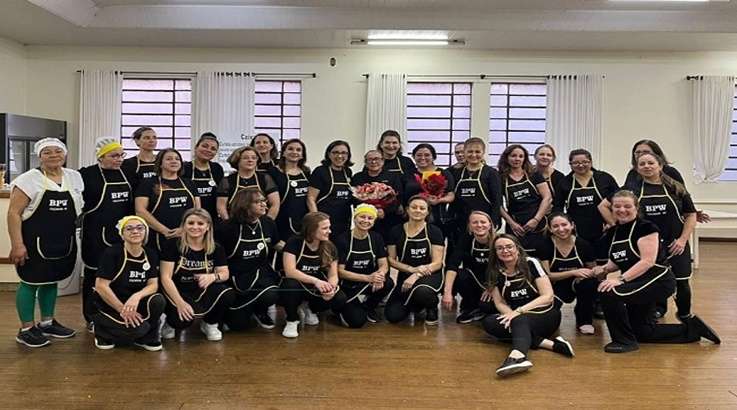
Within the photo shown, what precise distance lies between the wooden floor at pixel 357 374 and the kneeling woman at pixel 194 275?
0.19 meters

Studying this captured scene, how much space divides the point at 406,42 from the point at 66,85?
16.6 feet

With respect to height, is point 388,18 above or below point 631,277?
above

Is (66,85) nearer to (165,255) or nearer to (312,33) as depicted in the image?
(312,33)

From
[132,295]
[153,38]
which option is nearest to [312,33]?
[153,38]

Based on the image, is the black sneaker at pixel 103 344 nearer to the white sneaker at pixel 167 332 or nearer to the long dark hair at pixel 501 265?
the white sneaker at pixel 167 332

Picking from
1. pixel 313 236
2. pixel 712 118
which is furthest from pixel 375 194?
pixel 712 118

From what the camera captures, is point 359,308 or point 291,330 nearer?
point 291,330

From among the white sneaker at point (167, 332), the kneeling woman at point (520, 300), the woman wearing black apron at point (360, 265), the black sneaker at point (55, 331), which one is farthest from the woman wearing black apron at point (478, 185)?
the black sneaker at point (55, 331)

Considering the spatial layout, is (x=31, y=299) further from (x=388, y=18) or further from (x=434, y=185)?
(x=388, y=18)

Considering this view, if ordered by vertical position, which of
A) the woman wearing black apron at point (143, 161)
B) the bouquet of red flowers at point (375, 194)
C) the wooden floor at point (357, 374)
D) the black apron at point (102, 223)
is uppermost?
the woman wearing black apron at point (143, 161)

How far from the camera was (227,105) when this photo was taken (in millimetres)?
7812

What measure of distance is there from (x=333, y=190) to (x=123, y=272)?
165 centimetres

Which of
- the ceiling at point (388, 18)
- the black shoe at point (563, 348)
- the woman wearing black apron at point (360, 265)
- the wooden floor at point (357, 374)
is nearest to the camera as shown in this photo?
the wooden floor at point (357, 374)

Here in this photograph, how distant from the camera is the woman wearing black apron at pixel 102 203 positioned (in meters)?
3.44
